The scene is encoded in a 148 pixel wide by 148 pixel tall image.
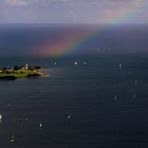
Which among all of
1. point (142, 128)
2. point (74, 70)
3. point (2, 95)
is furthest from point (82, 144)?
point (74, 70)

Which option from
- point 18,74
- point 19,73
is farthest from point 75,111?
point 19,73

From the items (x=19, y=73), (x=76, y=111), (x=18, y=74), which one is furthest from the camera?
(x=19, y=73)

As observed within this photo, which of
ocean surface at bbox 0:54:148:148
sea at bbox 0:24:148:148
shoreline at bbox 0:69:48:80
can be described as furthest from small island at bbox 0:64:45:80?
ocean surface at bbox 0:54:148:148

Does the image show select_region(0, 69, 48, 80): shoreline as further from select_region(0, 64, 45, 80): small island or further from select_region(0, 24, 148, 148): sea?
select_region(0, 24, 148, 148): sea

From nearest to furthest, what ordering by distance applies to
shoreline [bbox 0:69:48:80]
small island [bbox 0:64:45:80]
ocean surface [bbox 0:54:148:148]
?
ocean surface [bbox 0:54:148:148]
shoreline [bbox 0:69:48:80]
small island [bbox 0:64:45:80]

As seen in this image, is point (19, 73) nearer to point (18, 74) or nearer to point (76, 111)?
point (18, 74)

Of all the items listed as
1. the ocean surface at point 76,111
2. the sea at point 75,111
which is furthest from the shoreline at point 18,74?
the ocean surface at point 76,111

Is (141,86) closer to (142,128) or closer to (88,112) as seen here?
(88,112)
